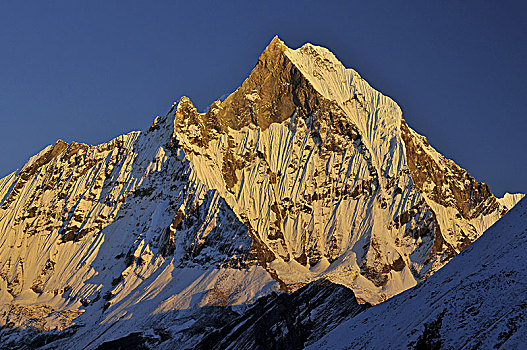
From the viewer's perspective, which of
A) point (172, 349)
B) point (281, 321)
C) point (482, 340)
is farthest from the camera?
point (172, 349)

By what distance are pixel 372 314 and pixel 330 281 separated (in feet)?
235

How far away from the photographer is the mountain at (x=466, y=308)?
90.7 m

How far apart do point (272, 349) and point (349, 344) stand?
48976 millimetres

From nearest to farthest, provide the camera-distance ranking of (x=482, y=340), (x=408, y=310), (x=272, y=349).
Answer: (x=482, y=340) < (x=408, y=310) < (x=272, y=349)

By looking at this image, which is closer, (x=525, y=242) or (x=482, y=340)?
(x=482, y=340)

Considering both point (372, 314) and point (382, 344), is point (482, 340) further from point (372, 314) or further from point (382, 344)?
point (372, 314)

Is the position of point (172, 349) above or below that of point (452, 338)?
above

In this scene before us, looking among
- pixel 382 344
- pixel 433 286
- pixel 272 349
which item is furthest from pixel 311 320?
pixel 382 344

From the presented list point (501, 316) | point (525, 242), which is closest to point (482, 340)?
point (501, 316)

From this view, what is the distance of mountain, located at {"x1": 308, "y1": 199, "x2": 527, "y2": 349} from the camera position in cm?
9069

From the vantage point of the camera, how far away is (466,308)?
98750 mm

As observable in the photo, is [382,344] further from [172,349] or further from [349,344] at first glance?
[172,349]

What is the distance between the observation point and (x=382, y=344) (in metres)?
106

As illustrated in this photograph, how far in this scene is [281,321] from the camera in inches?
6909
